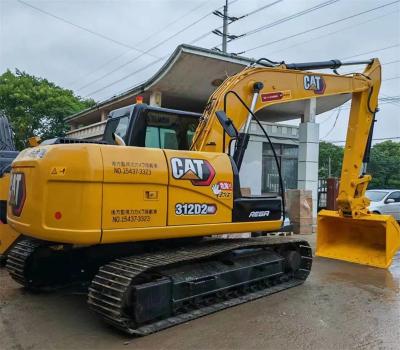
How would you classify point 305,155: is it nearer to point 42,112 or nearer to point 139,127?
point 139,127

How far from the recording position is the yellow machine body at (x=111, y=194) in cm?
421

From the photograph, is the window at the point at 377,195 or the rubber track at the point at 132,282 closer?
the rubber track at the point at 132,282

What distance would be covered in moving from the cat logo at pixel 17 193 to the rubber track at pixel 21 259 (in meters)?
0.78

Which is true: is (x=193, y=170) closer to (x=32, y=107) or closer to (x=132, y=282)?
(x=132, y=282)

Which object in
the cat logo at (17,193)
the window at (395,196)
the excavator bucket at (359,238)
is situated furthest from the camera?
the window at (395,196)

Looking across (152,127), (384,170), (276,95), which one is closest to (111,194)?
(152,127)

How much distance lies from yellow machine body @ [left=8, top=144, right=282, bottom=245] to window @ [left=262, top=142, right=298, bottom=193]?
1278 cm

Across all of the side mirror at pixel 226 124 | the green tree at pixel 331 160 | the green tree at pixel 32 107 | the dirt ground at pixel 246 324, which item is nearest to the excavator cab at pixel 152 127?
the side mirror at pixel 226 124

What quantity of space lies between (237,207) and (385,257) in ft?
12.2

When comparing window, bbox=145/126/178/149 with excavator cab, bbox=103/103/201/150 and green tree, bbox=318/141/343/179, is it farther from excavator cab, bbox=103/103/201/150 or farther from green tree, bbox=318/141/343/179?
green tree, bbox=318/141/343/179

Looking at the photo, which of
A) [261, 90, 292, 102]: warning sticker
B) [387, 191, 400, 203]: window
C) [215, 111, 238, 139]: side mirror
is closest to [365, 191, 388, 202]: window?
[387, 191, 400, 203]: window

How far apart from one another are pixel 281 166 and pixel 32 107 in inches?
620

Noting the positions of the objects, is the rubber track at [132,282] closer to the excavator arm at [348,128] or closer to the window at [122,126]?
the excavator arm at [348,128]

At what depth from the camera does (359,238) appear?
8359mm
